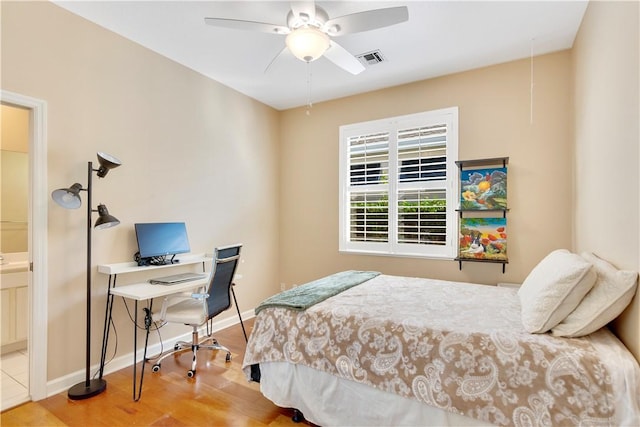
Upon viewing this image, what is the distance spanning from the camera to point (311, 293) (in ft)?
7.93

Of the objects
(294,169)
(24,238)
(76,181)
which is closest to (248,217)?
(294,169)

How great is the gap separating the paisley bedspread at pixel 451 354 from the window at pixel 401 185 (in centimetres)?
137

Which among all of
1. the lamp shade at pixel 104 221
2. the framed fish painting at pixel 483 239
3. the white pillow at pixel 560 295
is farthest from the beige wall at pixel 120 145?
the white pillow at pixel 560 295

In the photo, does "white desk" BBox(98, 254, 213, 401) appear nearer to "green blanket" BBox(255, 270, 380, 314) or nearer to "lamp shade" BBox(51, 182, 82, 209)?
"lamp shade" BBox(51, 182, 82, 209)

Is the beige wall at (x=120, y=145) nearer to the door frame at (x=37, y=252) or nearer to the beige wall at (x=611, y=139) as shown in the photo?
the door frame at (x=37, y=252)

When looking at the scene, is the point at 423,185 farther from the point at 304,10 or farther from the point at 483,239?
the point at 304,10

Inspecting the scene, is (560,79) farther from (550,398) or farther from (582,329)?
(550,398)

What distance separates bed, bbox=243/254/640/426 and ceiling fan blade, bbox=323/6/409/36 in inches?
A: 67.7

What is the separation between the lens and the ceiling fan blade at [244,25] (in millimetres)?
2098

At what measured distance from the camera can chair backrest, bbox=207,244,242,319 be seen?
8.90 ft

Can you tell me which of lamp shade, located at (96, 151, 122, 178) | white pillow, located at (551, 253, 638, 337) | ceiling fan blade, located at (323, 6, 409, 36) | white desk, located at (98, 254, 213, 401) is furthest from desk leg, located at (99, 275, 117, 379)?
white pillow, located at (551, 253, 638, 337)

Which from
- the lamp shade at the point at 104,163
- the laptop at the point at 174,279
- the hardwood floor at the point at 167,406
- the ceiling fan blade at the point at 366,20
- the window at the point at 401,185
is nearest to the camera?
the ceiling fan blade at the point at 366,20

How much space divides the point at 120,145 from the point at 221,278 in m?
1.48

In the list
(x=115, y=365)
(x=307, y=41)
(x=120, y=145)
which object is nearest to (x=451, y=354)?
(x=307, y=41)
